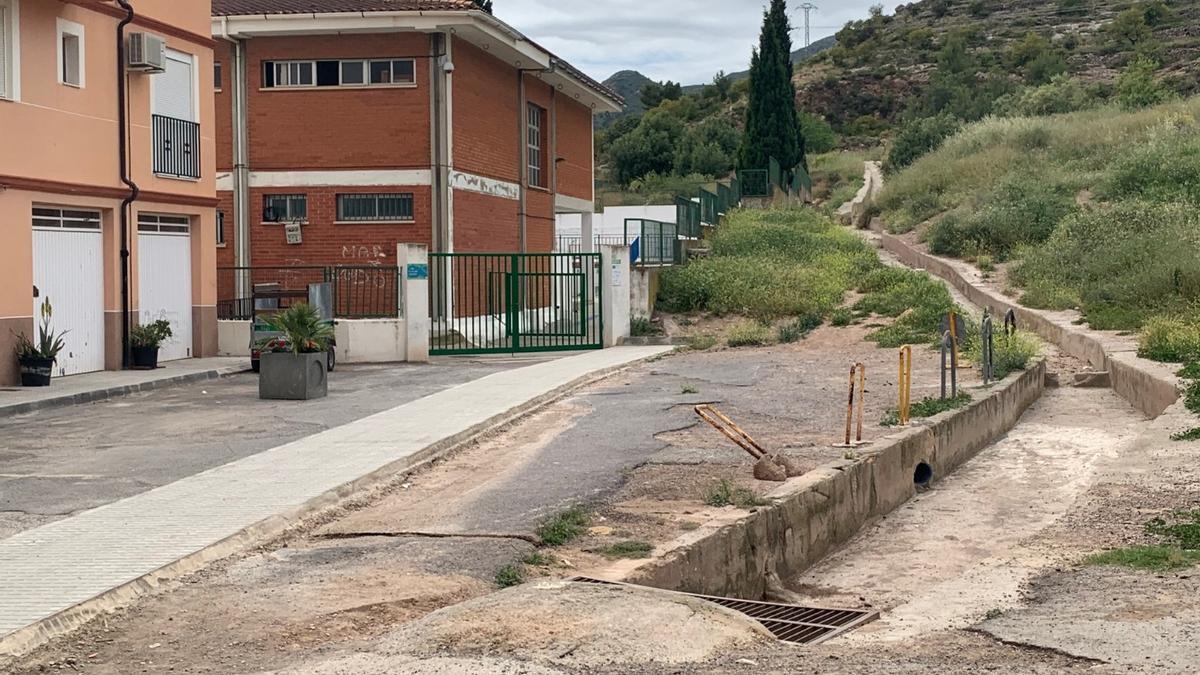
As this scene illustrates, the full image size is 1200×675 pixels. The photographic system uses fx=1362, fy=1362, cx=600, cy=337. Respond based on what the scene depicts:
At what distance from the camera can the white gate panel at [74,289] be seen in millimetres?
19219

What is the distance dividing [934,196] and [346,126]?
62.4ft

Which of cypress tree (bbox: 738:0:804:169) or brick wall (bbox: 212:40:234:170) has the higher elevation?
cypress tree (bbox: 738:0:804:169)

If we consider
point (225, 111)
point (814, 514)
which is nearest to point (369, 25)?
point (225, 111)

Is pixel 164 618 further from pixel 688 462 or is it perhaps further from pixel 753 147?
pixel 753 147

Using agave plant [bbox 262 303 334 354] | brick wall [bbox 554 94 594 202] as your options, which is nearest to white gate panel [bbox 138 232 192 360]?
agave plant [bbox 262 303 334 354]

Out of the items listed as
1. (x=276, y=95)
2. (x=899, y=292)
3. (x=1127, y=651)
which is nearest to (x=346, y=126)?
(x=276, y=95)

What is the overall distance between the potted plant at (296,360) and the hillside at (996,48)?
2521 inches

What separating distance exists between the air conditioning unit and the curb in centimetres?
476

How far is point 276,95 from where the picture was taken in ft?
88.9

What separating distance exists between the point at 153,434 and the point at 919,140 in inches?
1684

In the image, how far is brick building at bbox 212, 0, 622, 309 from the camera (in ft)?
86.8

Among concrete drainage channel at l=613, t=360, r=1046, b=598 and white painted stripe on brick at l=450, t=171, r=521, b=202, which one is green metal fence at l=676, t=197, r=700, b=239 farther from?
concrete drainage channel at l=613, t=360, r=1046, b=598

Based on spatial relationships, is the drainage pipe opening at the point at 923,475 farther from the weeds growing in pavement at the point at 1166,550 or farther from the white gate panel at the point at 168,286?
the white gate panel at the point at 168,286

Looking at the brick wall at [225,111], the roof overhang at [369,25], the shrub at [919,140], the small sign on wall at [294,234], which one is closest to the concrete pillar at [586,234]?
the roof overhang at [369,25]
